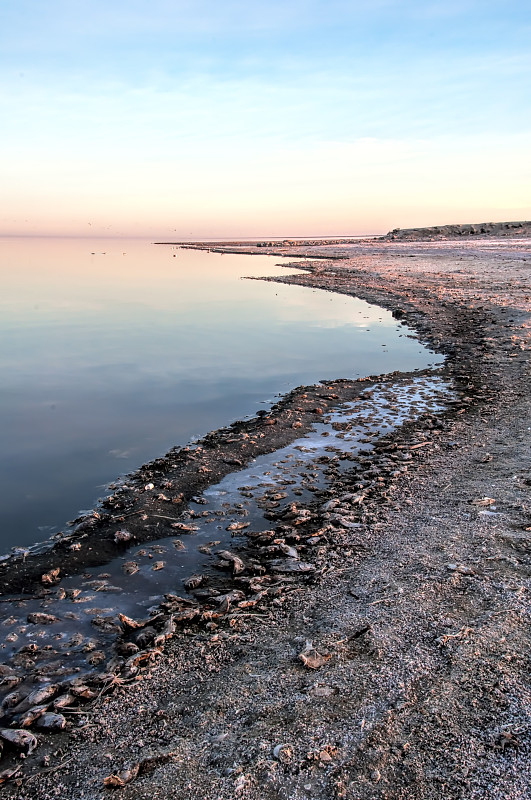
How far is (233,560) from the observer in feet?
21.9

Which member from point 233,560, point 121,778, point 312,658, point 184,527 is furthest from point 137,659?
point 184,527

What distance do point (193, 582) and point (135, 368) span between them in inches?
510

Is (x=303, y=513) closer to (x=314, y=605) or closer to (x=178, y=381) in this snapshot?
(x=314, y=605)

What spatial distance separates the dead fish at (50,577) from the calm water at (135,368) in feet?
3.97

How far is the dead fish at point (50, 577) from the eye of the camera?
21.1 feet

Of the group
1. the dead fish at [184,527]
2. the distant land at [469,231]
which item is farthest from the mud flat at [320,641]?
the distant land at [469,231]

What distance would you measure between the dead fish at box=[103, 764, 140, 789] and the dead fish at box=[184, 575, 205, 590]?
257 cm

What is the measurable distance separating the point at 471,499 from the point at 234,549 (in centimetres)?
350

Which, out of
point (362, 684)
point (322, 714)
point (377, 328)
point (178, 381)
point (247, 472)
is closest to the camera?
point (322, 714)

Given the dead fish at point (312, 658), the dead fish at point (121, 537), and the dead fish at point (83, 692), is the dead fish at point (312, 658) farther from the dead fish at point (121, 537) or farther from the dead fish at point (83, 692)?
the dead fish at point (121, 537)

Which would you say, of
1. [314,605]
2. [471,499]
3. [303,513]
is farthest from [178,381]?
[314,605]

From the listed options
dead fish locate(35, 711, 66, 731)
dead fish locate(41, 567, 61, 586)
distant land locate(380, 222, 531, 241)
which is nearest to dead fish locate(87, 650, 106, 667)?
dead fish locate(35, 711, 66, 731)

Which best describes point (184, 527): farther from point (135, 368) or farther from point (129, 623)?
point (135, 368)

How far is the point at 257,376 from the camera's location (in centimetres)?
1720
